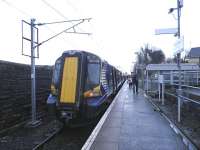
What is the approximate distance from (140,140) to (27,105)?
796cm

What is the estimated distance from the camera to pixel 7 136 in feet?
35.5

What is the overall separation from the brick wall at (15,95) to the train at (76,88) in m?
1.92

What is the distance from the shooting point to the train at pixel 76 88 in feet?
34.5

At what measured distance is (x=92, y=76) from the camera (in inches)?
444

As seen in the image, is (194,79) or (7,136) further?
(194,79)

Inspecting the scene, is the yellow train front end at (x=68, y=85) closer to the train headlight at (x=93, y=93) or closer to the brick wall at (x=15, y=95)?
the train headlight at (x=93, y=93)

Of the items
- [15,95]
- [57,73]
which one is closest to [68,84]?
[57,73]

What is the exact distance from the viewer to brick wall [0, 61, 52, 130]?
37.1 feet

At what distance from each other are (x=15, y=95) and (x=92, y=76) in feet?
12.3

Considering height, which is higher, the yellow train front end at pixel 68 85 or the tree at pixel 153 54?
the tree at pixel 153 54

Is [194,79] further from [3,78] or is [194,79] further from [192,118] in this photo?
[3,78]

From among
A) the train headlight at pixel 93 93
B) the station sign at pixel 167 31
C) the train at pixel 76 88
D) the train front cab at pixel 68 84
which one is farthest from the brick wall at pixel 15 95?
the station sign at pixel 167 31

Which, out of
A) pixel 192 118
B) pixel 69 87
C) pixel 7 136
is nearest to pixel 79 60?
pixel 69 87

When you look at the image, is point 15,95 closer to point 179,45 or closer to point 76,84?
point 76,84
